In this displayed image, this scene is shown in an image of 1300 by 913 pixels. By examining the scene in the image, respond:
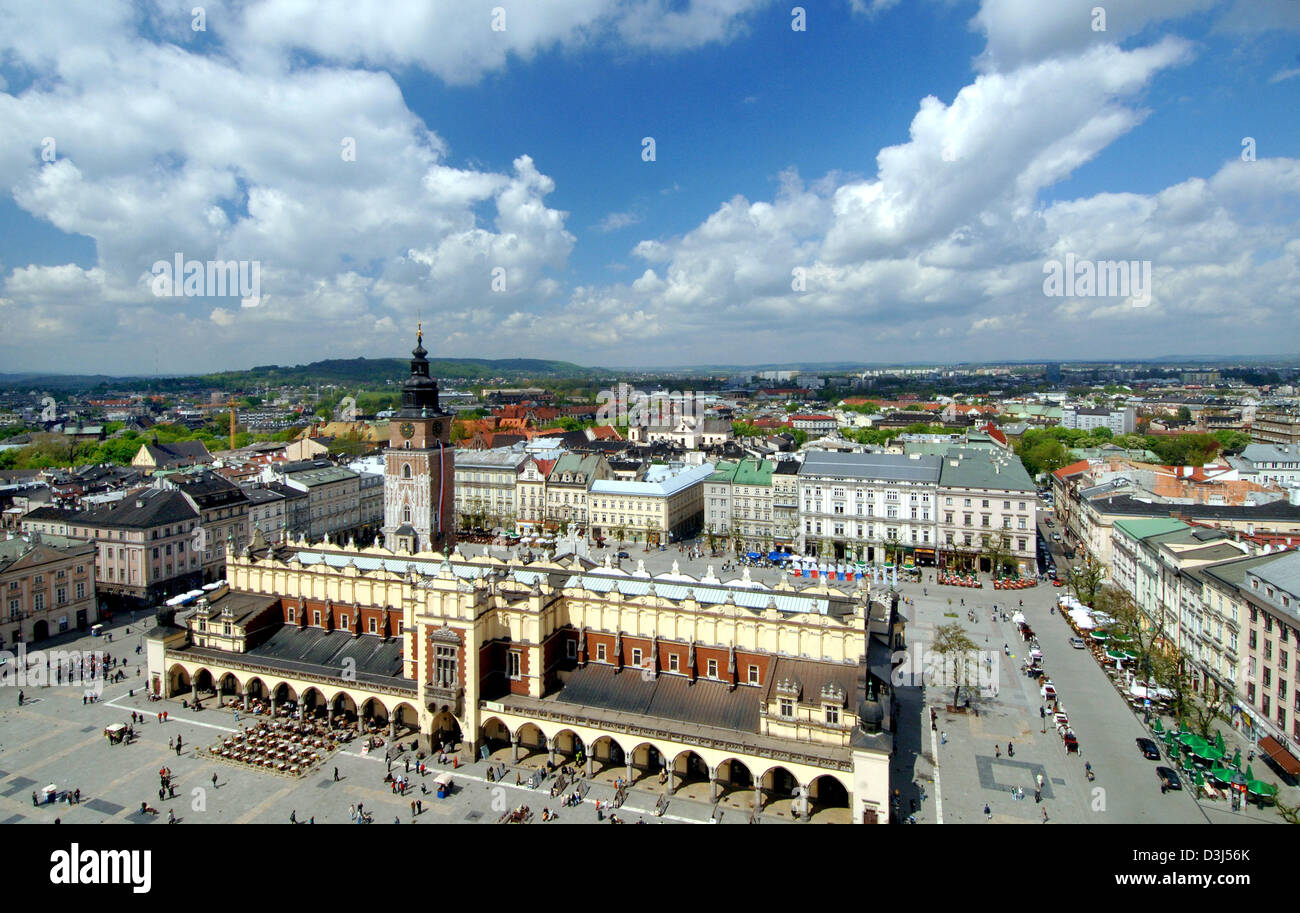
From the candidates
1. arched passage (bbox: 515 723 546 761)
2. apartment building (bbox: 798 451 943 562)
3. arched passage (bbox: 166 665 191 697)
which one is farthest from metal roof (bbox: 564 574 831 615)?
apartment building (bbox: 798 451 943 562)

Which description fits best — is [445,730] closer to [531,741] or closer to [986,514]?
[531,741]

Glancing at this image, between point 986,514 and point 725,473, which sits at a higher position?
point 725,473

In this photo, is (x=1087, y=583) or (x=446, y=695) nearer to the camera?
(x=446, y=695)

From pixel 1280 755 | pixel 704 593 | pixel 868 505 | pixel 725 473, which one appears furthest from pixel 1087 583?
pixel 725 473

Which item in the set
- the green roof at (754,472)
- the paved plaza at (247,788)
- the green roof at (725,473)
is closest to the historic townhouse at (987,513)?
the green roof at (754,472)

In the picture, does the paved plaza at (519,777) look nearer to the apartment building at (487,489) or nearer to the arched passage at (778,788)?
the arched passage at (778,788)

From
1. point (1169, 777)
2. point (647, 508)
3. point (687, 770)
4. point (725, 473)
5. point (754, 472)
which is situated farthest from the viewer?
point (725, 473)

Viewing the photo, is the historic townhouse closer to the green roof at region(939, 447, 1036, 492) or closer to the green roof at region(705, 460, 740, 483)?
the green roof at region(939, 447, 1036, 492)
